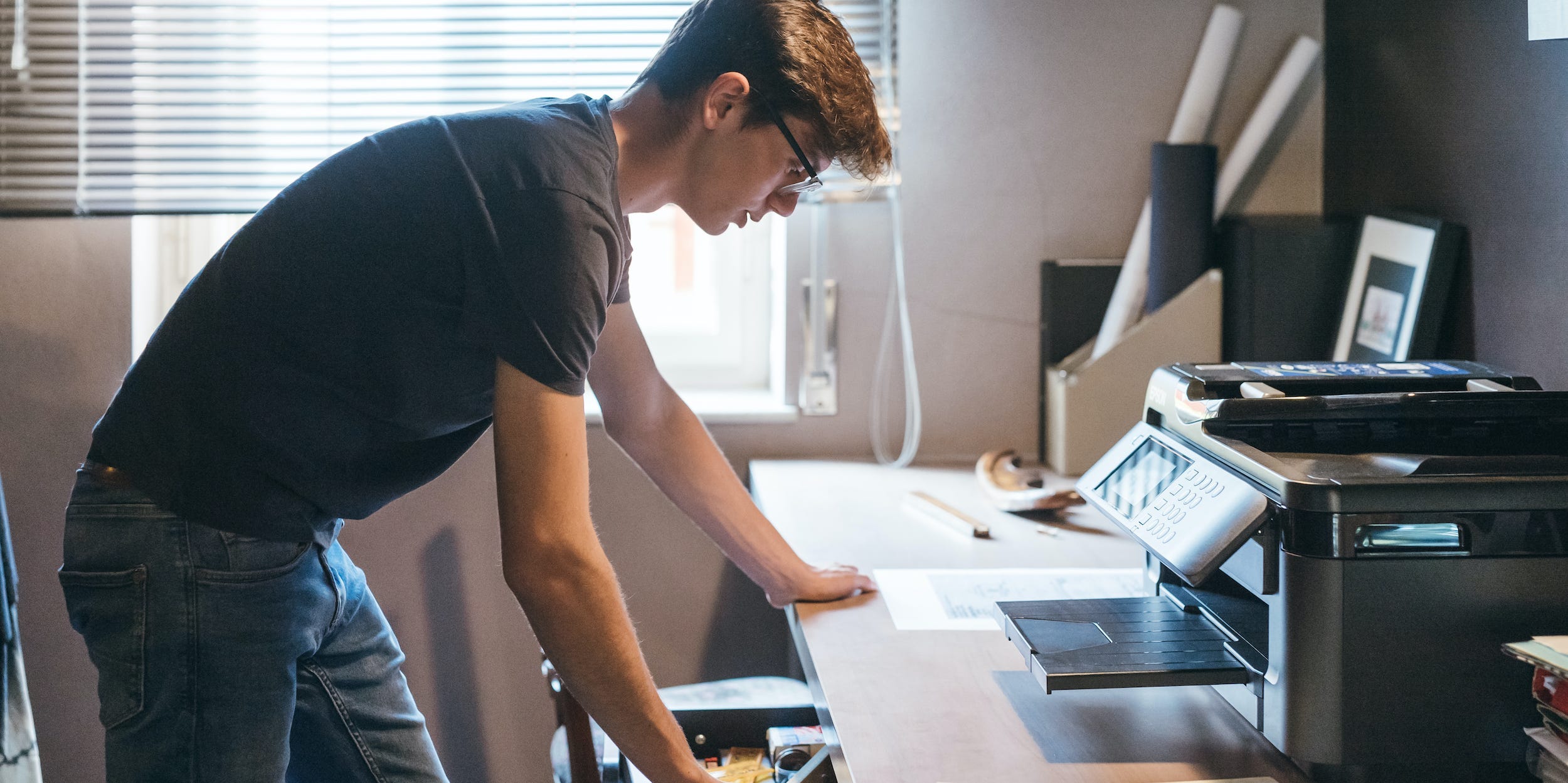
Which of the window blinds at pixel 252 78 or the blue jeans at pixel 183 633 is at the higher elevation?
the window blinds at pixel 252 78

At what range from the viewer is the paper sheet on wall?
1.28 meters

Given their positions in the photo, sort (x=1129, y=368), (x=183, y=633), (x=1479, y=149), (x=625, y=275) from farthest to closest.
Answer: (x=1129, y=368) → (x=1479, y=149) → (x=625, y=275) → (x=183, y=633)

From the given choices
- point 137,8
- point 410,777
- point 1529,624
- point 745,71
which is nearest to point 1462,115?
point 1529,624

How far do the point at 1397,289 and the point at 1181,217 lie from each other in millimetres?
391

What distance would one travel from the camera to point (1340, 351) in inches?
78.4

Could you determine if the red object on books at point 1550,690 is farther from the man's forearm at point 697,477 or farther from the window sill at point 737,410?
the window sill at point 737,410

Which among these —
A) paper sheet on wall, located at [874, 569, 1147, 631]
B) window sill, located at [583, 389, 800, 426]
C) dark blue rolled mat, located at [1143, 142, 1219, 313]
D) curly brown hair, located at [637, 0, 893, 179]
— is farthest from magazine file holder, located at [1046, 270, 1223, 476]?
curly brown hair, located at [637, 0, 893, 179]

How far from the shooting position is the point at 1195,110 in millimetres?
2131

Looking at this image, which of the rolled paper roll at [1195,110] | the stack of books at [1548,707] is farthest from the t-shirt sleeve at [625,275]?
the rolled paper roll at [1195,110]

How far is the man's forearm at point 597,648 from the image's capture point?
A: 3.13 feet

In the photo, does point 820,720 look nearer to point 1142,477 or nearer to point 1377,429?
point 1142,477

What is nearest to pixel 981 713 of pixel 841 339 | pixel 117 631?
pixel 117 631

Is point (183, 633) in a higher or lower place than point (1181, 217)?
lower

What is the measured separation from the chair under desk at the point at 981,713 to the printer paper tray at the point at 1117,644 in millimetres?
55
